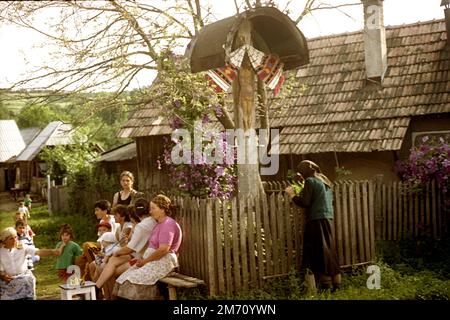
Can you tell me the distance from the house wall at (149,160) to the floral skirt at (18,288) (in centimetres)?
958

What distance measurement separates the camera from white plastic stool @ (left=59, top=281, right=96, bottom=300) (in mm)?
5961

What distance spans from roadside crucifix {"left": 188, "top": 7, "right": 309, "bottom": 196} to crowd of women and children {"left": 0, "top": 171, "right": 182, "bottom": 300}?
4.43ft

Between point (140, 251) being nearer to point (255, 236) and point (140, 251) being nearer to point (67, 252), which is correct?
point (255, 236)

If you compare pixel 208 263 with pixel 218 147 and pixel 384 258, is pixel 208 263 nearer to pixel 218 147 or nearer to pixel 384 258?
pixel 218 147

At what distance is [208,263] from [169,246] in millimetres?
551

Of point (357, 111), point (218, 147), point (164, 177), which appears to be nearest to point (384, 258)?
point (218, 147)

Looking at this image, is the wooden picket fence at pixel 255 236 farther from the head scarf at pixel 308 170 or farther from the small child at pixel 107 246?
the small child at pixel 107 246

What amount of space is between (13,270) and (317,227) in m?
3.71

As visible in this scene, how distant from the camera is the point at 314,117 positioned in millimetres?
13234

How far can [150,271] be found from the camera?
637cm

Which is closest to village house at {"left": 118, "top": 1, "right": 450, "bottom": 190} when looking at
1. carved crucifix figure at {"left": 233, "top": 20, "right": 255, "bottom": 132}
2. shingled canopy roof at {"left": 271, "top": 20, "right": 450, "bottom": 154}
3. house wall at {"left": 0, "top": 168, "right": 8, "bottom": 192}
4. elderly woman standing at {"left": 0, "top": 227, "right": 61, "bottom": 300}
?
shingled canopy roof at {"left": 271, "top": 20, "right": 450, "bottom": 154}

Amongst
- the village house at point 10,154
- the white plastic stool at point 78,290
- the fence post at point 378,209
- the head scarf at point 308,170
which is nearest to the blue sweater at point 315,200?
the head scarf at point 308,170

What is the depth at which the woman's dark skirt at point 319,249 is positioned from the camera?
6852 millimetres

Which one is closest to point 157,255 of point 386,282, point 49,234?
point 386,282
